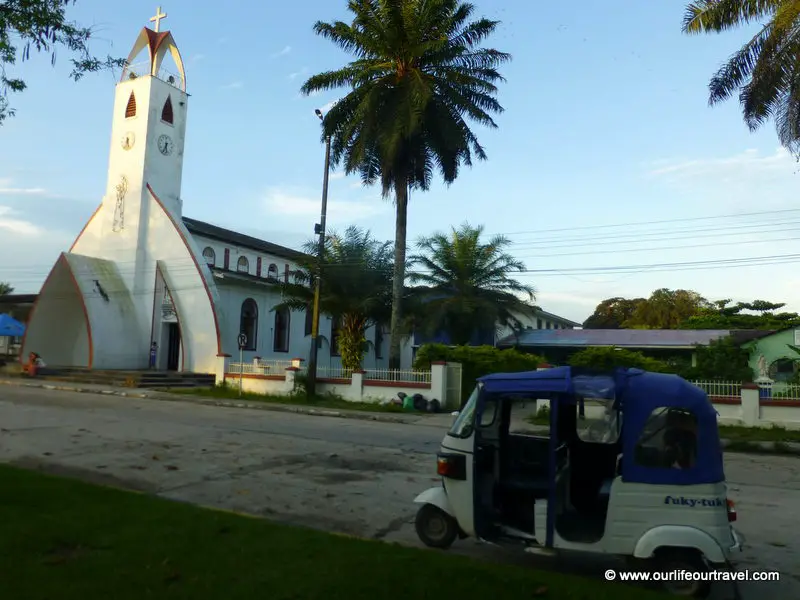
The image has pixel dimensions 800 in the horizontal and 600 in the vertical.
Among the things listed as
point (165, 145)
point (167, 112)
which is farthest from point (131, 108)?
point (165, 145)

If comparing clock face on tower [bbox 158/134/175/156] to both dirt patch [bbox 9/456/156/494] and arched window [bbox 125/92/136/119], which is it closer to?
arched window [bbox 125/92/136/119]

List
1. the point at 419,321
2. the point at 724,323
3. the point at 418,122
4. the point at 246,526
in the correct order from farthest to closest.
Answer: the point at 724,323 < the point at 419,321 < the point at 418,122 < the point at 246,526

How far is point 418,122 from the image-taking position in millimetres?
24438

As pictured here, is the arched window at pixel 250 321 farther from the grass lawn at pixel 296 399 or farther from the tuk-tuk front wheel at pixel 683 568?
the tuk-tuk front wheel at pixel 683 568

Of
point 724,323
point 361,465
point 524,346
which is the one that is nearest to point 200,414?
point 361,465

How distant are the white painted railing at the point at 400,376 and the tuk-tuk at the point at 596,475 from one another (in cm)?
1697

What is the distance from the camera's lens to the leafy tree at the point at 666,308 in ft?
201

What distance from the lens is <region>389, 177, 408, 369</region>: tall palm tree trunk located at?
84.7ft

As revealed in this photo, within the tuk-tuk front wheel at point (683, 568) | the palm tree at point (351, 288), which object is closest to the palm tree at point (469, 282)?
the palm tree at point (351, 288)

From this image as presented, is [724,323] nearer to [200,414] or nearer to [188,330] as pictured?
[188,330]

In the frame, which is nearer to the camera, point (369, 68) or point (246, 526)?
point (246, 526)

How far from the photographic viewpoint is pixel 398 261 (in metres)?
25.8

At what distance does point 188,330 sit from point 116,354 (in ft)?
13.3

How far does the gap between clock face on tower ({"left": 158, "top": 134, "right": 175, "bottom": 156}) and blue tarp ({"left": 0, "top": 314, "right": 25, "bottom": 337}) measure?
1208cm
